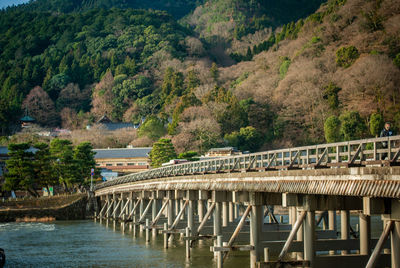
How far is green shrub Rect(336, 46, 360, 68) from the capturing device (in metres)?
81.6

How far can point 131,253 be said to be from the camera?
3228 cm

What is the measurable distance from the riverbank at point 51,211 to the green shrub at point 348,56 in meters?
38.1

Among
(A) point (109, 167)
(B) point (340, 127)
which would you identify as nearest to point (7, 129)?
(A) point (109, 167)

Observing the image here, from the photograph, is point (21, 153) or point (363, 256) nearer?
point (363, 256)

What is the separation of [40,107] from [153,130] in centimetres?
3868

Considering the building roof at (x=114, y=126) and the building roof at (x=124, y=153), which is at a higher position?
the building roof at (x=114, y=126)

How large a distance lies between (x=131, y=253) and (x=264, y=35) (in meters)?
130

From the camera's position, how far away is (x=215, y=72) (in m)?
117

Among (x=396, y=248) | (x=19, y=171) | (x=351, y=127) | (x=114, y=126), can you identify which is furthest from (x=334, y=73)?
(x=396, y=248)

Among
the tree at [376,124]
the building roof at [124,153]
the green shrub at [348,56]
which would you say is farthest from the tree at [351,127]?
the building roof at [124,153]

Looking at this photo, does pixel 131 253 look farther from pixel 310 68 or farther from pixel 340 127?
pixel 310 68

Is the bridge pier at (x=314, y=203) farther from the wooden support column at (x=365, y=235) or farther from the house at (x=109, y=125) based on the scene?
the house at (x=109, y=125)

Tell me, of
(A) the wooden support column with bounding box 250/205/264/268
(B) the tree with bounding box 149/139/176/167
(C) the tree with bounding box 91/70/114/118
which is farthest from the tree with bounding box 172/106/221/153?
(A) the wooden support column with bounding box 250/205/264/268

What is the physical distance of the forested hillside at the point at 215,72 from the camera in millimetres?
75438
